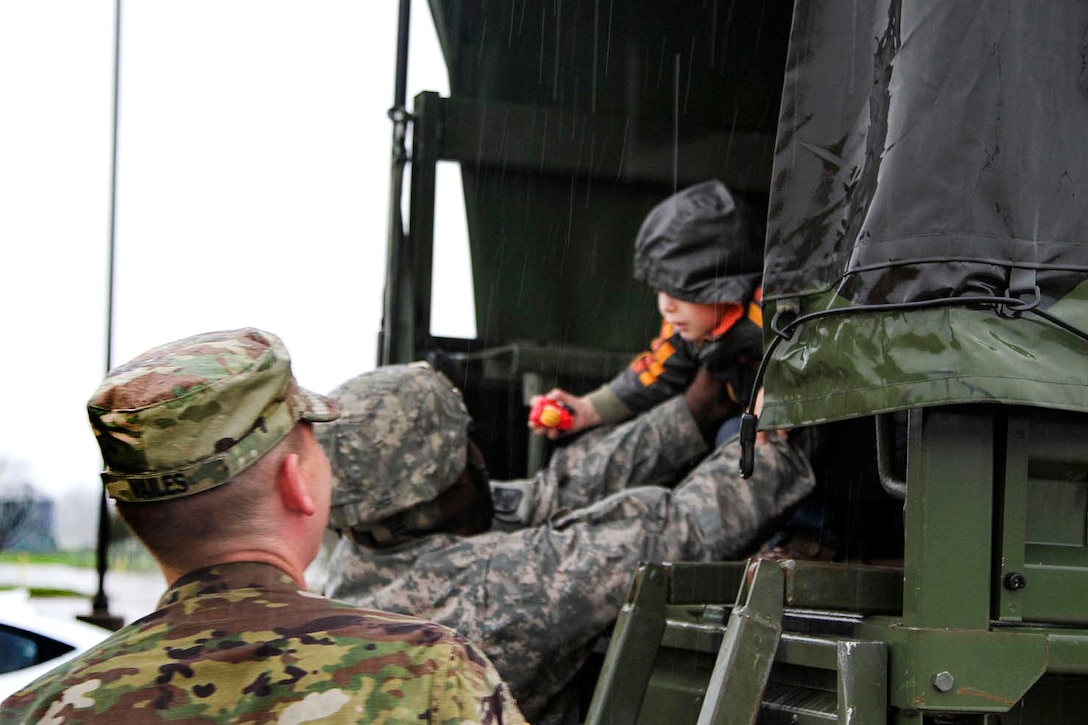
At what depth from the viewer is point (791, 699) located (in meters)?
2.29

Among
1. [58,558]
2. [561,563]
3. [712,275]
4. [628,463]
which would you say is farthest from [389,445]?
[58,558]

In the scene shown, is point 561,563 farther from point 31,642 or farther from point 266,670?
point 31,642

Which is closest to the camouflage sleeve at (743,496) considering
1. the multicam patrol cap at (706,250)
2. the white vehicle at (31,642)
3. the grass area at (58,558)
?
the multicam patrol cap at (706,250)

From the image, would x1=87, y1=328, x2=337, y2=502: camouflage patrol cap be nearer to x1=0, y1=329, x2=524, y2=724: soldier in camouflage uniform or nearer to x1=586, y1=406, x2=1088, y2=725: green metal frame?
x1=0, y1=329, x2=524, y2=724: soldier in camouflage uniform

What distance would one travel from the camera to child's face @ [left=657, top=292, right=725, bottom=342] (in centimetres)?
374

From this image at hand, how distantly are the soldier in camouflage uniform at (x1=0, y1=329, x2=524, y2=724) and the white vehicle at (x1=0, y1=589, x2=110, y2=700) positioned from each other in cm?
319

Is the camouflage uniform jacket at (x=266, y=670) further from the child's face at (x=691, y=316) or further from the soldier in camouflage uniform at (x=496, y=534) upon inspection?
the child's face at (x=691, y=316)

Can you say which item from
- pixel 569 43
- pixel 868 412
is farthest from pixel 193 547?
pixel 569 43

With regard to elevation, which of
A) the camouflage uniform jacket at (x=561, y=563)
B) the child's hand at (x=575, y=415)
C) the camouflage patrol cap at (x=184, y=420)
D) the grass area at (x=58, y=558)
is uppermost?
the camouflage patrol cap at (x=184, y=420)

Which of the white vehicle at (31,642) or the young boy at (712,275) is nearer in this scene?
the young boy at (712,275)

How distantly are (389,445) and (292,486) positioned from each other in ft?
6.12

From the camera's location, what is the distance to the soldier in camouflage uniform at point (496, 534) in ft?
10.4

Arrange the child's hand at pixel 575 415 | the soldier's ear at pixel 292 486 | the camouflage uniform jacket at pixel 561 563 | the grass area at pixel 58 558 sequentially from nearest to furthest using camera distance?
1. the soldier's ear at pixel 292 486
2. the camouflage uniform jacket at pixel 561 563
3. the child's hand at pixel 575 415
4. the grass area at pixel 58 558

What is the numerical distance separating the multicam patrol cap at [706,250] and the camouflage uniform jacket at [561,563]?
19.9 inches
